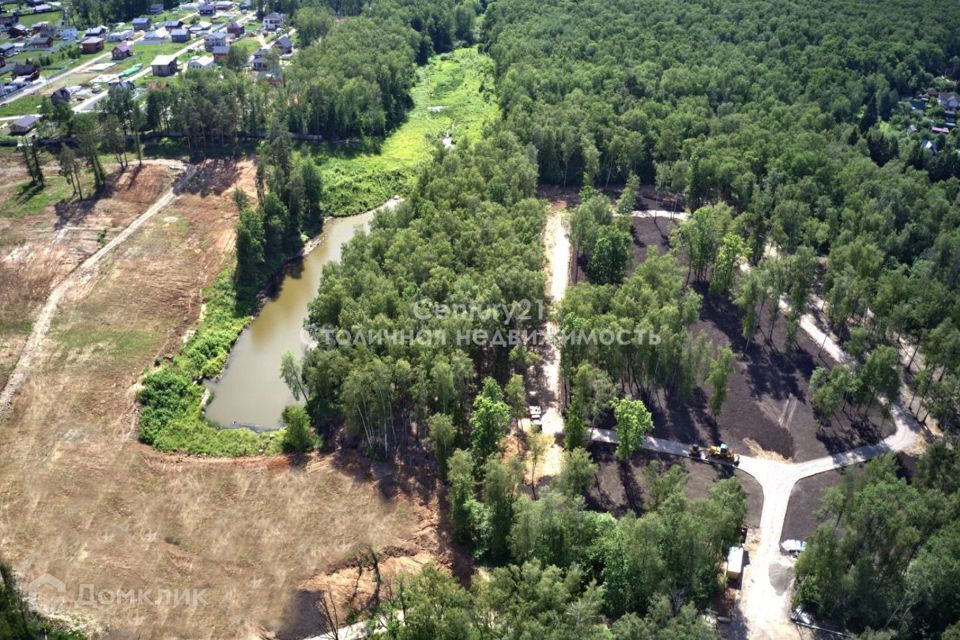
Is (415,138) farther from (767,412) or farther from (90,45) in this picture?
(767,412)

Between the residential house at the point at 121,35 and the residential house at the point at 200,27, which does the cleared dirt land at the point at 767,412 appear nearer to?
the residential house at the point at 200,27

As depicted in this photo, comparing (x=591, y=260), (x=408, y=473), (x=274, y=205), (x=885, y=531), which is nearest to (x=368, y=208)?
(x=274, y=205)

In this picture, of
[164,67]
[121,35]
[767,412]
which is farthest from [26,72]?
[767,412]

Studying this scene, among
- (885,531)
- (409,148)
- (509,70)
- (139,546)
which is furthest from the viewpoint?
(509,70)

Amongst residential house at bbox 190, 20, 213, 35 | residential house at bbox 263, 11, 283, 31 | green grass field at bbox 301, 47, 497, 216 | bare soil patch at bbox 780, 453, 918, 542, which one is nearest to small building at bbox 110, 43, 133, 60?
residential house at bbox 190, 20, 213, 35

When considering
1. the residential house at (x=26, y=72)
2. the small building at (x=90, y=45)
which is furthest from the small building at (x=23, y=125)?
the small building at (x=90, y=45)

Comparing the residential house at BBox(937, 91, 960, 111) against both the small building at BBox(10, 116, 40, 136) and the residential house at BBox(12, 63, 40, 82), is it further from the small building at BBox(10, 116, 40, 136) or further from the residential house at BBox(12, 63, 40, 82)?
the residential house at BBox(12, 63, 40, 82)

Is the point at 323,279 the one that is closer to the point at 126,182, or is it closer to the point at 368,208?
the point at 368,208
